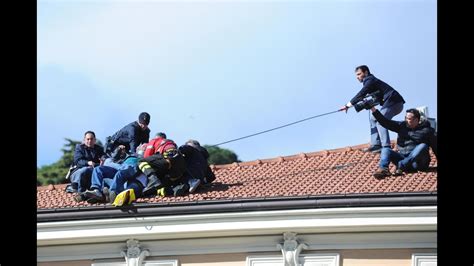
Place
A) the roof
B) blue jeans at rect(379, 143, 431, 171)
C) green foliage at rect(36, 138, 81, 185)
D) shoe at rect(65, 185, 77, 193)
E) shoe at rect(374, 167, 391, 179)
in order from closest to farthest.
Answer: the roof
shoe at rect(374, 167, 391, 179)
blue jeans at rect(379, 143, 431, 171)
shoe at rect(65, 185, 77, 193)
green foliage at rect(36, 138, 81, 185)

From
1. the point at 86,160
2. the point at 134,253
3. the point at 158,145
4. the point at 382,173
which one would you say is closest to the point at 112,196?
the point at 134,253

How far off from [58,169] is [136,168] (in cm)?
3949

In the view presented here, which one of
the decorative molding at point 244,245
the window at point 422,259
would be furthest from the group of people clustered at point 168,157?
the window at point 422,259

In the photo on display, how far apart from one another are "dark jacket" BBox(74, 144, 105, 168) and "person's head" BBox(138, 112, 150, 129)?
105 cm

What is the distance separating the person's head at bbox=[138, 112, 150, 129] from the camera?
33812 millimetres

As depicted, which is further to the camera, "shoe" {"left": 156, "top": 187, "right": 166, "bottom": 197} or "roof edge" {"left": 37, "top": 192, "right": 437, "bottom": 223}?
"shoe" {"left": 156, "top": 187, "right": 166, "bottom": 197}

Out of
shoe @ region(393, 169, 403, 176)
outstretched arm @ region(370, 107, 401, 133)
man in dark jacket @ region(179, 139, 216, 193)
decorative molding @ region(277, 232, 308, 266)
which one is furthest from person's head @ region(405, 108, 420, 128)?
man in dark jacket @ region(179, 139, 216, 193)

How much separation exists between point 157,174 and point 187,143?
1.12 metres

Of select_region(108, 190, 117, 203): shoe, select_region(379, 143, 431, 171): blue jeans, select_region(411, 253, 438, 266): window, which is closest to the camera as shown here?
select_region(411, 253, 438, 266): window

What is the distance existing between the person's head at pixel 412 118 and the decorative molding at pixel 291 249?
3.61 m

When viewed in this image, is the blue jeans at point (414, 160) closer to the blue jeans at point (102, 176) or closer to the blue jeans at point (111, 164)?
the blue jeans at point (111, 164)

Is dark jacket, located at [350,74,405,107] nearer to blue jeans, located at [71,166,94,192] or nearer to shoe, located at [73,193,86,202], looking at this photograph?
blue jeans, located at [71,166,94,192]

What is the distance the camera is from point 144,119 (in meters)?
33.8
